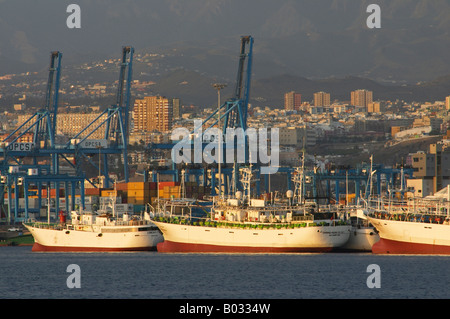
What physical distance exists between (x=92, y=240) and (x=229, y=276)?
36821 millimetres

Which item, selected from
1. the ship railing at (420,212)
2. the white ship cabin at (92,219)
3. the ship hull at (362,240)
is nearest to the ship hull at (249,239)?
the ship railing at (420,212)

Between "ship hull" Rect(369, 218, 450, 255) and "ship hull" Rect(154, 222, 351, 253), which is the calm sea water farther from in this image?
"ship hull" Rect(369, 218, 450, 255)

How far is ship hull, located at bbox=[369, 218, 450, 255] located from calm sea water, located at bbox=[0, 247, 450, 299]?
2.74 meters

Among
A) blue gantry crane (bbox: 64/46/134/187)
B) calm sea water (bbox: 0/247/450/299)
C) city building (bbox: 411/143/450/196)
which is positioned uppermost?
blue gantry crane (bbox: 64/46/134/187)

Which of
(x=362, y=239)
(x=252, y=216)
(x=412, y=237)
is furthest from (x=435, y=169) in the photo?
(x=412, y=237)

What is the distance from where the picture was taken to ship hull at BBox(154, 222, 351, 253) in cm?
10600

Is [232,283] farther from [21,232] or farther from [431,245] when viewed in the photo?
[21,232]

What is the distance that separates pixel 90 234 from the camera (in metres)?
121

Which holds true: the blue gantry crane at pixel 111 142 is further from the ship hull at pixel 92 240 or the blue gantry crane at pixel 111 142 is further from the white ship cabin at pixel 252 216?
the white ship cabin at pixel 252 216

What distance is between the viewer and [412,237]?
102312mm

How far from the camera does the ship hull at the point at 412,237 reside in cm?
10038

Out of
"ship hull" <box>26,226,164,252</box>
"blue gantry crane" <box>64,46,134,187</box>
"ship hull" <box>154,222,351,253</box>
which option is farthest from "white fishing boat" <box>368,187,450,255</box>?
"blue gantry crane" <box>64,46,134,187</box>

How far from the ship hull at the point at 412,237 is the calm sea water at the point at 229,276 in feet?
8.99

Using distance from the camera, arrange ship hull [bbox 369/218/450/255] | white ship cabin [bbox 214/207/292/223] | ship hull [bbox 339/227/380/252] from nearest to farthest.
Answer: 1. ship hull [bbox 369/218/450/255]
2. white ship cabin [bbox 214/207/292/223]
3. ship hull [bbox 339/227/380/252]
